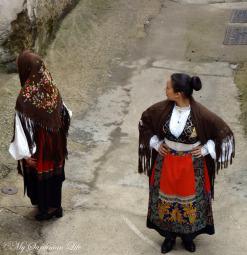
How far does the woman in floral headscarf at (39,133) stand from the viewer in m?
4.72

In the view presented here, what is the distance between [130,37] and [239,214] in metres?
5.27

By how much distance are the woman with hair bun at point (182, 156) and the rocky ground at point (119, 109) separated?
377 millimetres

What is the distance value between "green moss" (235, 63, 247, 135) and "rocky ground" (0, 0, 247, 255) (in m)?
0.03

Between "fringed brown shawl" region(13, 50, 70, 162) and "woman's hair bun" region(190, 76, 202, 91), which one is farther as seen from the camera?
"fringed brown shawl" region(13, 50, 70, 162)

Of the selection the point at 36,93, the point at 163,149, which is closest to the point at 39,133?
the point at 36,93

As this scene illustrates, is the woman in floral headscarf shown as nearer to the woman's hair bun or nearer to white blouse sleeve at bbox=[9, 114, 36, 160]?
white blouse sleeve at bbox=[9, 114, 36, 160]

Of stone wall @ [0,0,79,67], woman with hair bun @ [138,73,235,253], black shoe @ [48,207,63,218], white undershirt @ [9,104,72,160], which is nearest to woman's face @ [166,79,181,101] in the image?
woman with hair bun @ [138,73,235,253]

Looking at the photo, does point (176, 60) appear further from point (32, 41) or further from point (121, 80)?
point (32, 41)

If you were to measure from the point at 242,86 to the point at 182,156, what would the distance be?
4.27m

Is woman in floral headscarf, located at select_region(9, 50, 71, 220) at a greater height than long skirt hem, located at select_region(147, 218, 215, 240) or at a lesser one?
greater

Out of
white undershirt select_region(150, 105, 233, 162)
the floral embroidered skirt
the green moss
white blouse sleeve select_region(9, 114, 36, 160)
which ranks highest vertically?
white undershirt select_region(150, 105, 233, 162)

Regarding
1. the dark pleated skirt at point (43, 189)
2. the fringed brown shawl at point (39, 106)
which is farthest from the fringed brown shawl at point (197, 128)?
the dark pleated skirt at point (43, 189)

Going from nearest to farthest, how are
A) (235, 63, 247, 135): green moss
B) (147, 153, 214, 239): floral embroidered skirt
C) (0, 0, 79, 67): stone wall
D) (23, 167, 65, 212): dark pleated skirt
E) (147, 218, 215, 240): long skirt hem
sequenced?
(147, 153, 214, 239): floral embroidered skirt, (147, 218, 215, 240): long skirt hem, (23, 167, 65, 212): dark pleated skirt, (235, 63, 247, 135): green moss, (0, 0, 79, 67): stone wall

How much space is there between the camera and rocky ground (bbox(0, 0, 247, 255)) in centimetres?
518
